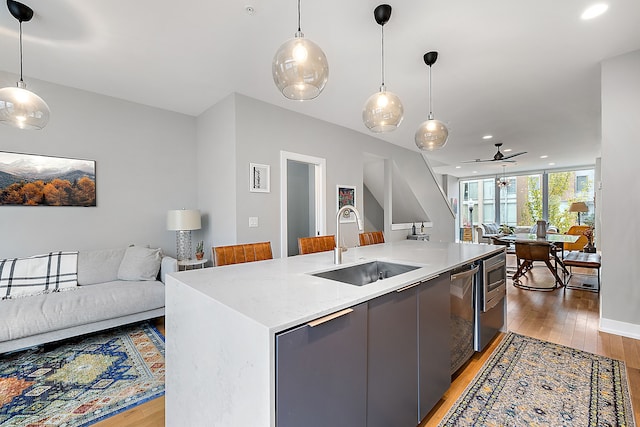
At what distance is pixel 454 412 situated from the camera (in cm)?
170

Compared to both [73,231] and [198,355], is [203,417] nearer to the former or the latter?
[198,355]

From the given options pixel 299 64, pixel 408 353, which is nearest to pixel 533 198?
pixel 408 353

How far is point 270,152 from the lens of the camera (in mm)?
3676

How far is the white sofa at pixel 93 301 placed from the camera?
89.4 inches

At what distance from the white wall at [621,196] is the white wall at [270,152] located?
9.96ft

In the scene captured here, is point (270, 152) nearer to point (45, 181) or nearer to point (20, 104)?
point (20, 104)

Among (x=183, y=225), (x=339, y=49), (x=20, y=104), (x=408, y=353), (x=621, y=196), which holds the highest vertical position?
(x=339, y=49)

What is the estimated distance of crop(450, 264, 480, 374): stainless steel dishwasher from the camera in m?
1.88

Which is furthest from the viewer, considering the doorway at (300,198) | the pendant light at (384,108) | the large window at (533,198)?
the large window at (533,198)

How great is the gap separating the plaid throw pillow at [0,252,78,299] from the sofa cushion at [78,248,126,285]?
0.19ft

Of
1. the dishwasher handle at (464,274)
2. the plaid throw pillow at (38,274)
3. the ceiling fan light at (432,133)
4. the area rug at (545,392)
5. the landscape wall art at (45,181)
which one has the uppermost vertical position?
the ceiling fan light at (432,133)

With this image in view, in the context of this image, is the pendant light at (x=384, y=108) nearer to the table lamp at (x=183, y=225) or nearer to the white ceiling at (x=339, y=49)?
the white ceiling at (x=339, y=49)

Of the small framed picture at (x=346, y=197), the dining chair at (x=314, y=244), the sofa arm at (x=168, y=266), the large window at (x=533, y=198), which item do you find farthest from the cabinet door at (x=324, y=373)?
the large window at (x=533, y=198)

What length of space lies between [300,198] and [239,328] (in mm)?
4628
